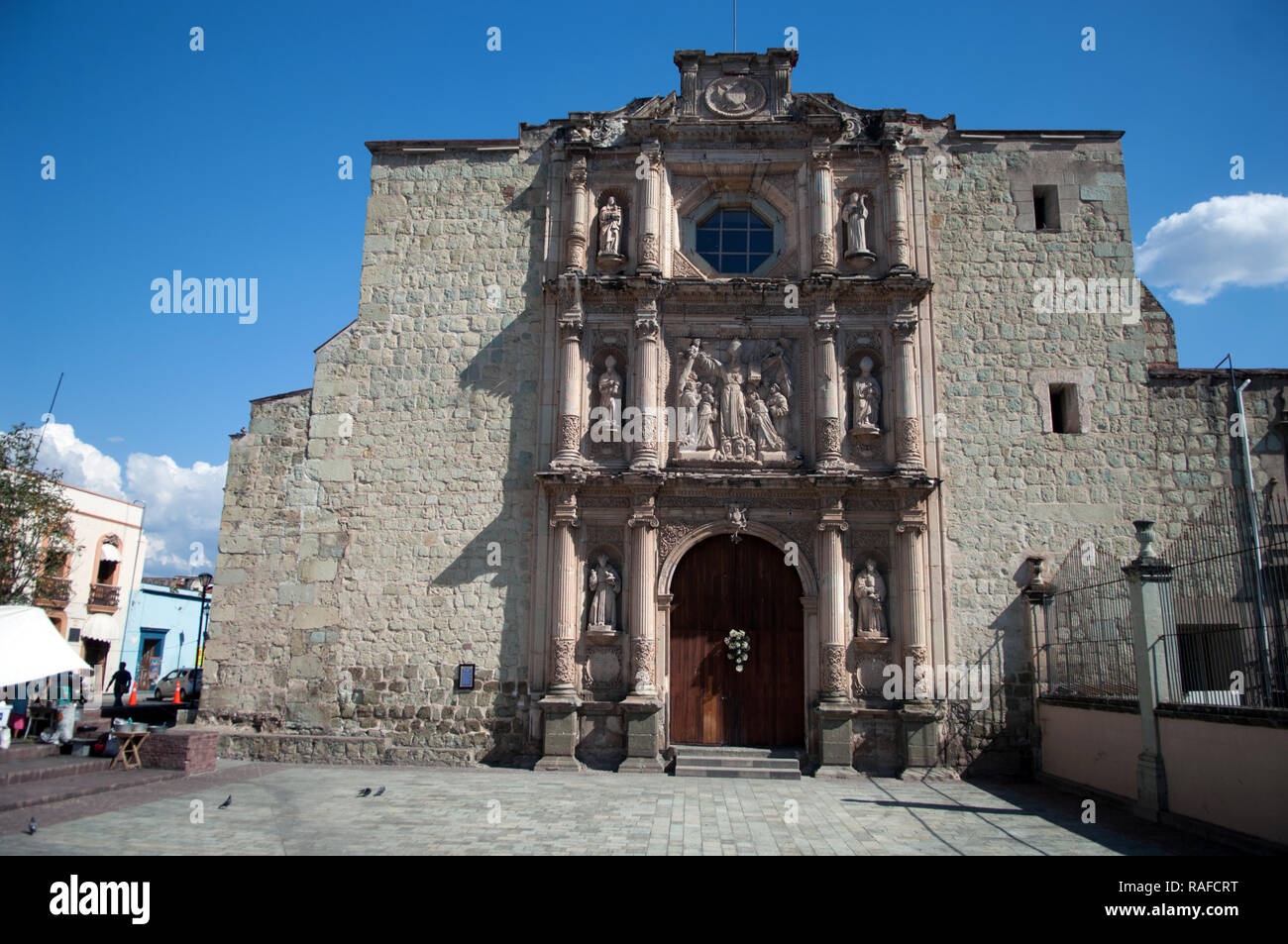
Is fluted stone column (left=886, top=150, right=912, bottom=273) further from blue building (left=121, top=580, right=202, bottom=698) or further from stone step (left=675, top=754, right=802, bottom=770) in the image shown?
blue building (left=121, top=580, right=202, bottom=698)

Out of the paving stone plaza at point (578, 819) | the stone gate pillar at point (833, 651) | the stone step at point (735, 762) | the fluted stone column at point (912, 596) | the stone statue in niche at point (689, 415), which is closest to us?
the paving stone plaza at point (578, 819)

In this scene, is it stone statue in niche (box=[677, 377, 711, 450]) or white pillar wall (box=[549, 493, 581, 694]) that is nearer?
white pillar wall (box=[549, 493, 581, 694])

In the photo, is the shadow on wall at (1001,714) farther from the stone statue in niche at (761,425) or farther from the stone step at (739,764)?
the stone statue in niche at (761,425)

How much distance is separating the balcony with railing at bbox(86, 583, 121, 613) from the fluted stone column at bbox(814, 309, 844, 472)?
33.3 metres

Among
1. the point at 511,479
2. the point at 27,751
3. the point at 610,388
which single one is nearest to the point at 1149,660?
the point at 610,388

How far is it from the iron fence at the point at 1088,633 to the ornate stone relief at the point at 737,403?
17.3ft

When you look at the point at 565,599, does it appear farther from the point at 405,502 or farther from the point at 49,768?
the point at 49,768

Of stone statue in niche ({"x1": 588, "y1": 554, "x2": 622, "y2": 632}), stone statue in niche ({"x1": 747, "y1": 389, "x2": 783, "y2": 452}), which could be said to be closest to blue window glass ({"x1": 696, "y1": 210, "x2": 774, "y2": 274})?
stone statue in niche ({"x1": 747, "y1": 389, "x2": 783, "y2": 452})

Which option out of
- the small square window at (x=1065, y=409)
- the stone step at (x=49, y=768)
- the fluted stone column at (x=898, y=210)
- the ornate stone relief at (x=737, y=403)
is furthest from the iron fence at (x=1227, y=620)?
the stone step at (x=49, y=768)

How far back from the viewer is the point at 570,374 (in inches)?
634

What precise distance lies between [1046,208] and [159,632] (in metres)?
42.1

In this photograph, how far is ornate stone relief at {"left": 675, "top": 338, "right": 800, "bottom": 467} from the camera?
15.8 metres

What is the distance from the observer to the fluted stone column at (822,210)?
640 inches
